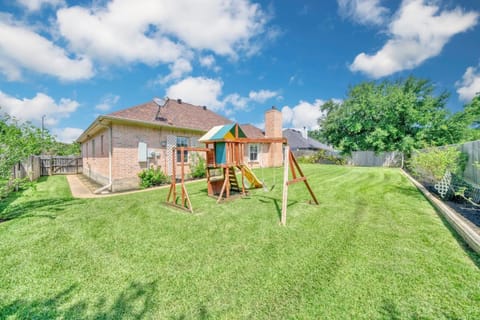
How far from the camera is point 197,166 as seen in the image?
36.1 feet

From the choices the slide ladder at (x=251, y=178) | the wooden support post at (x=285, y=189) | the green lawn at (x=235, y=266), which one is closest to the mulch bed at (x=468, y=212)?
the green lawn at (x=235, y=266)

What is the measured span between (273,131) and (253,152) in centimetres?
258

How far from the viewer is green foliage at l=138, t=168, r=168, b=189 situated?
336 inches

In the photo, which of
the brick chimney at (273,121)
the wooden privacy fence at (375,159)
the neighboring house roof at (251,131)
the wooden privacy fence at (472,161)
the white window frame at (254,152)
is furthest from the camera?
the wooden privacy fence at (375,159)

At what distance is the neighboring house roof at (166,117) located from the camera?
26.5 feet

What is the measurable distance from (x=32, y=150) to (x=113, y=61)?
809 cm

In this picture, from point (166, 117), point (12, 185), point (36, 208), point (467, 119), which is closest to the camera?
point (12, 185)

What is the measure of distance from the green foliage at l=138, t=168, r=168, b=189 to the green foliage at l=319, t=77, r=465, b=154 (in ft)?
65.7

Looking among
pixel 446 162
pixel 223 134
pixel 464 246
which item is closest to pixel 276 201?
pixel 223 134

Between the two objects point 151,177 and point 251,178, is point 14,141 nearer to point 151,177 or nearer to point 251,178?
point 151,177

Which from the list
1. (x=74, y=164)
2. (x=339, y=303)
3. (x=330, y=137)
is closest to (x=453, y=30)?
(x=330, y=137)

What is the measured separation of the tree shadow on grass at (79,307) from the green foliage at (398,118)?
22.6m

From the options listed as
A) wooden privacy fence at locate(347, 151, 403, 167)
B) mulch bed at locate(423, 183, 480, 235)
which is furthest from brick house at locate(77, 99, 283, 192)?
wooden privacy fence at locate(347, 151, 403, 167)

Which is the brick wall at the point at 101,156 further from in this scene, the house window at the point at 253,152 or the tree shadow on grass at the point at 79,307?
the house window at the point at 253,152
